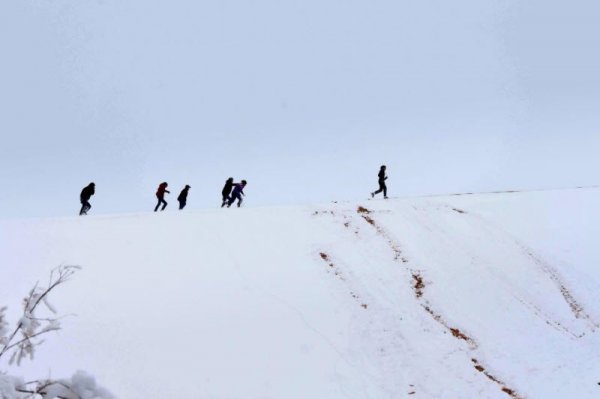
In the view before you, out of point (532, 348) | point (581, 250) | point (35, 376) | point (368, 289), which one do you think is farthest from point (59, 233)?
point (581, 250)

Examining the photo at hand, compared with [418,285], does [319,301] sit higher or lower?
lower

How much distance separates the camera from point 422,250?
19.7 meters

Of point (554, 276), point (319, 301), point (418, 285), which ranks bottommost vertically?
point (319, 301)

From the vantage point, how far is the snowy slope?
12.9 meters

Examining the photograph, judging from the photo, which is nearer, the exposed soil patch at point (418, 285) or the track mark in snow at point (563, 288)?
the exposed soil patch at point (418, 285)

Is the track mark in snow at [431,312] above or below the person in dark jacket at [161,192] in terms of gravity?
below

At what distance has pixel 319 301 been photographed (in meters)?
16.1

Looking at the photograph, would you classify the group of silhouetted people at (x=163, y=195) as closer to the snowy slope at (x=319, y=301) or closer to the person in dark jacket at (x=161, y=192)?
the person in dark jacket at (x=161, y=192)

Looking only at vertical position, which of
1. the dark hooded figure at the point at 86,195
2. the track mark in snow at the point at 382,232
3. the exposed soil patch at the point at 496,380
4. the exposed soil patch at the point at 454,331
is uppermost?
the dark hooded figure at the point at 86,195

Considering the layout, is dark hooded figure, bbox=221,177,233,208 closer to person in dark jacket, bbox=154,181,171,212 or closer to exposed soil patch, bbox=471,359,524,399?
person in dark jacket, bbox=154,181,171,212

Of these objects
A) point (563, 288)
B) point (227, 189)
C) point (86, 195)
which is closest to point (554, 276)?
point (563, 288)

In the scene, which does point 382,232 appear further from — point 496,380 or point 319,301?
point 496,380

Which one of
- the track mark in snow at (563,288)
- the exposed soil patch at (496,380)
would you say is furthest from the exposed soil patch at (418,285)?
the track mark in snow at (563,288)

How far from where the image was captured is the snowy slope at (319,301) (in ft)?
42.3
